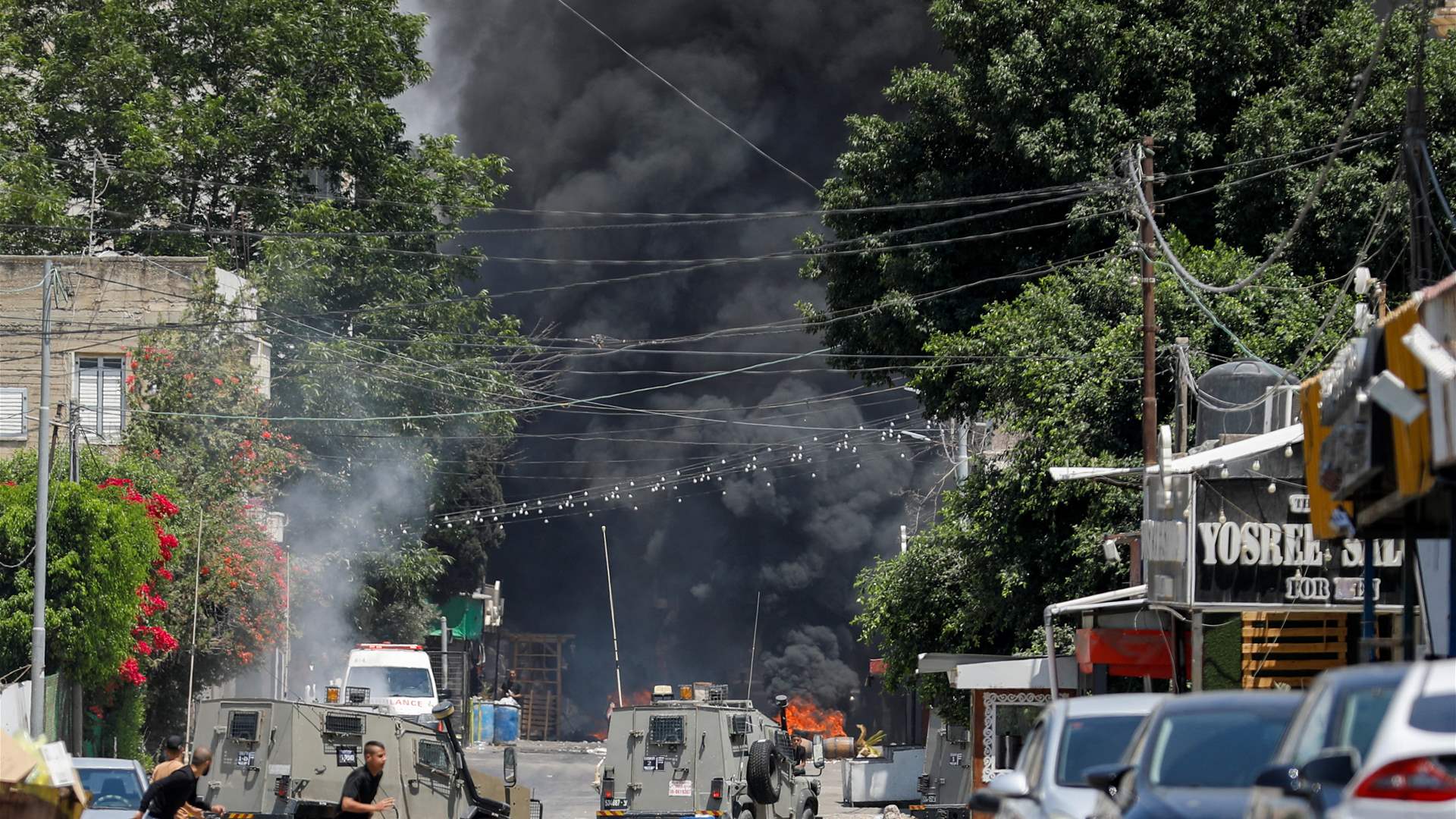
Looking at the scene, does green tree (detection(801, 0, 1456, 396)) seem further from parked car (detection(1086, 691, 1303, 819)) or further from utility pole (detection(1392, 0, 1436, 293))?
parked car (detection(1086, 691, 1303, 819))

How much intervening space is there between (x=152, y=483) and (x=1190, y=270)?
63.0 ft

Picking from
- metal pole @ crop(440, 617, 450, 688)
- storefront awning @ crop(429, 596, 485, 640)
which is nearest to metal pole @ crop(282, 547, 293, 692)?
metal pole @ crop(440, 617, 450, 688)

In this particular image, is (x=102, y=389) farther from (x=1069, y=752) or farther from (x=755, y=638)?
(x=1069, y=752)

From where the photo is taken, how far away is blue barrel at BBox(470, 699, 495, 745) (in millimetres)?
45562

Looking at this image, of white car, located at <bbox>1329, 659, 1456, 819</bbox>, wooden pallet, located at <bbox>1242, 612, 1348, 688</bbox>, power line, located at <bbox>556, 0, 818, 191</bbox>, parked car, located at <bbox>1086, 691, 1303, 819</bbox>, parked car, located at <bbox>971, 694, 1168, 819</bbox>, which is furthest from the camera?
power line, located at <bbox>556, 0, 818, 191</bbox>

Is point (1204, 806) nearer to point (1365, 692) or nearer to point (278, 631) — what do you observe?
point (1365, 692)

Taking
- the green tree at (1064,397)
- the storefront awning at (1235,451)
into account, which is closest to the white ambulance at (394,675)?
the green tree at (1064,397)

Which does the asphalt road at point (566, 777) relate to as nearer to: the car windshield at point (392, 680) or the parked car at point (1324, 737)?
the car windshield at point (392, 680)

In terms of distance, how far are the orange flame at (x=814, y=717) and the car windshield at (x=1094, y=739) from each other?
3915 cm

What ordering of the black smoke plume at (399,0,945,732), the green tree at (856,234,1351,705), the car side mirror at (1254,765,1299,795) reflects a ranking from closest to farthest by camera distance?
the car side mirror at (1254,765,1299,795) < the green tree at (856,234,1351,705) < the black smoke plume at (399,0,945,732)

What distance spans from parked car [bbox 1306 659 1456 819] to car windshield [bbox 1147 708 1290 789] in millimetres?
1695

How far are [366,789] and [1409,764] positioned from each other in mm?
10590

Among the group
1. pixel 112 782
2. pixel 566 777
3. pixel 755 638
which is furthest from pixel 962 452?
pixel 112 782

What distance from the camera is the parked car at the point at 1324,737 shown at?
6895 millimetres
